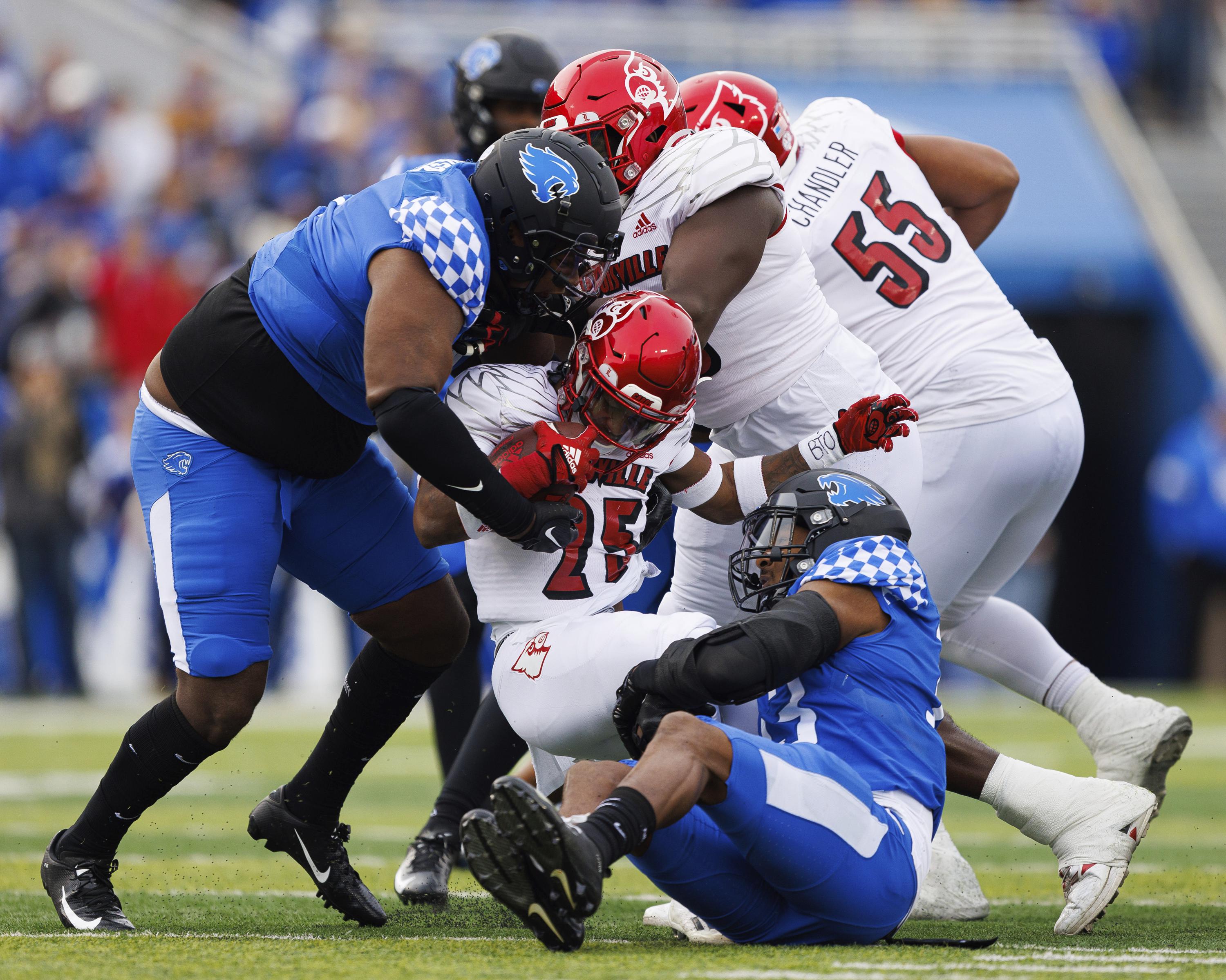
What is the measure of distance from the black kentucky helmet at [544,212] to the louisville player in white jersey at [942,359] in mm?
827

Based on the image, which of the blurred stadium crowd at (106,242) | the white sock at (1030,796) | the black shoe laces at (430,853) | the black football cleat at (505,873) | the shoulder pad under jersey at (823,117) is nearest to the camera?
the black football cleat at (505,873)

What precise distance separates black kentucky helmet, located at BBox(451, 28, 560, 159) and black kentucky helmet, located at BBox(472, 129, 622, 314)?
6.10 ft

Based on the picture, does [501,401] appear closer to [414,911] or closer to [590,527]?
[590,527]

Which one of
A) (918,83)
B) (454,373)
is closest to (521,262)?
(454,373)

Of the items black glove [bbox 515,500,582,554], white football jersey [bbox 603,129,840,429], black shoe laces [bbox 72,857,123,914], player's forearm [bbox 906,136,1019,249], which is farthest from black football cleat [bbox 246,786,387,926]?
player's forearm [bbox 906,136,1019,249]

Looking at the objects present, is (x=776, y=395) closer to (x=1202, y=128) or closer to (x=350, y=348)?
(x=350, y=348)

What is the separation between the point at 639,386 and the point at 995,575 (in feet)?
5.33

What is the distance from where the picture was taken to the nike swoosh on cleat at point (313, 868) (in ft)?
13.4

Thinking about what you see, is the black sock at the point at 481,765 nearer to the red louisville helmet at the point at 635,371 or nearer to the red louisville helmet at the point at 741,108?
the red louisville helmet at the point at 635,371

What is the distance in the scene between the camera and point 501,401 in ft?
12.2

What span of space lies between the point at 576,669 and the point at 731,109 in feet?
5.46

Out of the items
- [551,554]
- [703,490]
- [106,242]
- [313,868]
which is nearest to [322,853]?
[313,868]

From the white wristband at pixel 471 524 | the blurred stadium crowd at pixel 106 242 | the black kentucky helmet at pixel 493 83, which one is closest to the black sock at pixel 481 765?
the white wristband at pixel 471 524

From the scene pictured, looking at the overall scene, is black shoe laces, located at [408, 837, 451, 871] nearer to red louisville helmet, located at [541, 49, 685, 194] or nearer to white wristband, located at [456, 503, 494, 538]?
white wristband, located at [456, 503, 494, 538]
